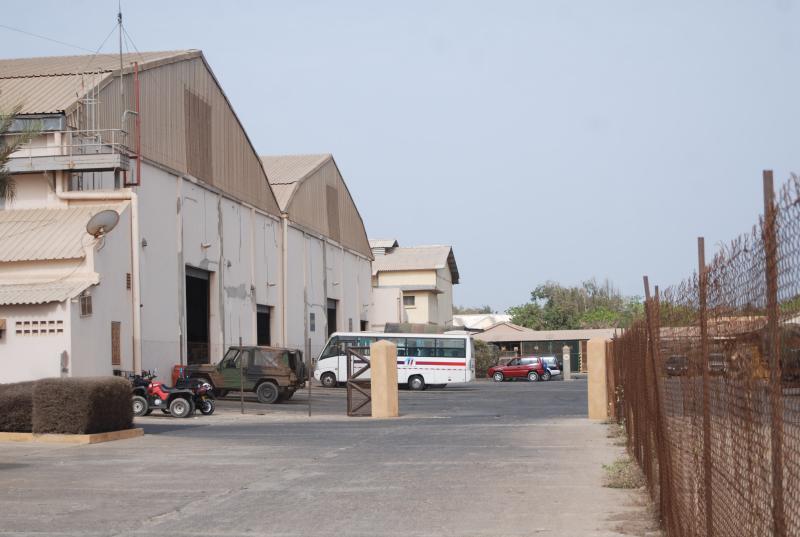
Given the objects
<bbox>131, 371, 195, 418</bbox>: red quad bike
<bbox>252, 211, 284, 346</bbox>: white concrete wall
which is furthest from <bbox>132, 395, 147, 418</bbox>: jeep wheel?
<bbox>252, 211, 284, 346</bbox>: white concrete wall

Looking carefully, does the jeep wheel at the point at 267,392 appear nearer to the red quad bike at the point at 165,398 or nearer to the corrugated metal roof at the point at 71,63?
the red quad bike at the point at 165,398

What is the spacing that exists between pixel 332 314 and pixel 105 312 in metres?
32.6

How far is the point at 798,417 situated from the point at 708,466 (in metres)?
2.95

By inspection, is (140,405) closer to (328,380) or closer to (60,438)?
(60,438)

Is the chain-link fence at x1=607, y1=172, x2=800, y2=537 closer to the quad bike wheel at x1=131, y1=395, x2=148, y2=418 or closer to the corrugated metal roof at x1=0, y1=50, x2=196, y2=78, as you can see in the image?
the quad bike wheel at x1=131, y1=395, x2=148, y2=418

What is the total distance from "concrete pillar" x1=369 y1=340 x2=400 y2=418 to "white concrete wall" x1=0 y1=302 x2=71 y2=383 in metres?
8.46

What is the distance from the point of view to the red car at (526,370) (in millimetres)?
68125

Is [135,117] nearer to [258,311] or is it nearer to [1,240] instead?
[1,240]

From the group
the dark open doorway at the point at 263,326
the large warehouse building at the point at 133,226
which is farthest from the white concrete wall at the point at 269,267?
the dark open doorway at the point at 263,326

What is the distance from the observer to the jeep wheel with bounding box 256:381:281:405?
39.5 metres

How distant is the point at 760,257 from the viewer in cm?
434

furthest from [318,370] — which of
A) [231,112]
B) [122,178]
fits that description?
[122,178]

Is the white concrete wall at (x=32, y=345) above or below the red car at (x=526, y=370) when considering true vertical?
above

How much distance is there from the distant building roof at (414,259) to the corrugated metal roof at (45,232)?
5767cm
